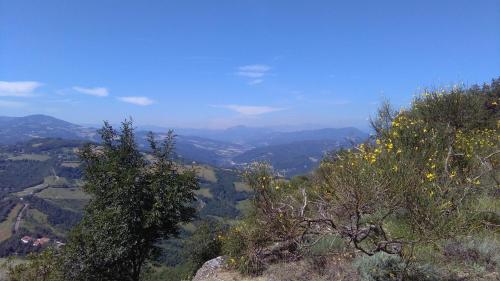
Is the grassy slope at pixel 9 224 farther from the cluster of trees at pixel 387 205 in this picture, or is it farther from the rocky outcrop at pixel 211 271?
the cluster of trees at pixel 387 205

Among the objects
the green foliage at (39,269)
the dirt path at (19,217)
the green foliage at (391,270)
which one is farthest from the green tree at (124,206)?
the dirt path at (19,217)

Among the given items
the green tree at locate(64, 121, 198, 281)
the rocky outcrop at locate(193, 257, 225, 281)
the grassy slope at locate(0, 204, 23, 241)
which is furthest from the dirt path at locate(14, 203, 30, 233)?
the rocky outcrop at locate(193, 257, 225, 281)

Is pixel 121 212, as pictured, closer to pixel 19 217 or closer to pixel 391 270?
pixel 391 270

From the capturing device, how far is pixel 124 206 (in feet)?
58.3

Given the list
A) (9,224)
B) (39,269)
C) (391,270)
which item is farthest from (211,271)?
(9,224)

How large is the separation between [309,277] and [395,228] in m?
1.78

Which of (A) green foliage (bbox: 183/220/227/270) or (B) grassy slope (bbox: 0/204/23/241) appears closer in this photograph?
(A) green foliage (bbox: 183/220/227/270)

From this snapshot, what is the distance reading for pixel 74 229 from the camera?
60.4 feet

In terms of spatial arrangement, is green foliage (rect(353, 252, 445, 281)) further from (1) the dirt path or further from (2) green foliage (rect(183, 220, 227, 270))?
(1) the dirt path

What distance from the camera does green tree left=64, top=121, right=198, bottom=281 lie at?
17.3 m

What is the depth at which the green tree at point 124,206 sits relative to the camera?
56.7ft

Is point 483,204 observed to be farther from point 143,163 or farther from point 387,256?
point 143,163

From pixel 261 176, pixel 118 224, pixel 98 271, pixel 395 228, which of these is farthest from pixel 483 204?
pixel 98 271

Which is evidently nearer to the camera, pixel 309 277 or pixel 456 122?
pixel 309 277
